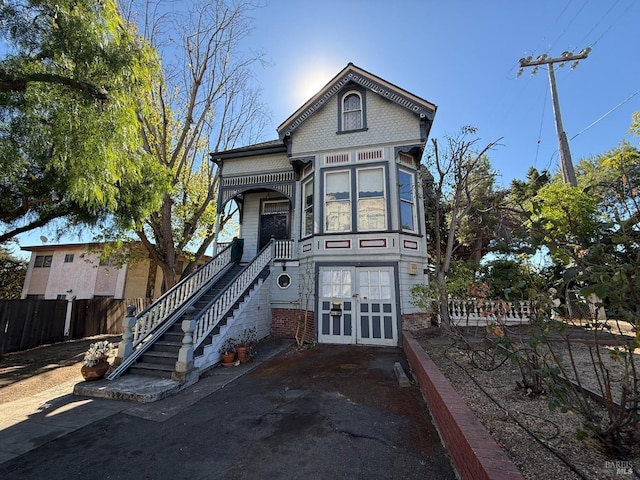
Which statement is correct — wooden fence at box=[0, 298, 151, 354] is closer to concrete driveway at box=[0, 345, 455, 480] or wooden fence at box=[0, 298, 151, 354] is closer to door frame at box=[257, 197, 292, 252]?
door frame at box=[257, 197, 292, 252]

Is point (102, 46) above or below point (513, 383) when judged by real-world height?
above

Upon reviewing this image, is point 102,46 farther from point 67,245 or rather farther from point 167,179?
point 67,245

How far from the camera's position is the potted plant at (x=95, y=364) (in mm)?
6332

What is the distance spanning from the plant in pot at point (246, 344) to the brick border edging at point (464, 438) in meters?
4.95

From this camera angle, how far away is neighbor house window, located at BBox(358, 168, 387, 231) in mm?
10312

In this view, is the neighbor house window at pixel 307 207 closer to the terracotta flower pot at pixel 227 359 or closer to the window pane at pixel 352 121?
the window pane at pixel 352 121

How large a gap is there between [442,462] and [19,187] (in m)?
11.6

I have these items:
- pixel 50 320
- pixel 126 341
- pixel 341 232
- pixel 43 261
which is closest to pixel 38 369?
pixel 126 341

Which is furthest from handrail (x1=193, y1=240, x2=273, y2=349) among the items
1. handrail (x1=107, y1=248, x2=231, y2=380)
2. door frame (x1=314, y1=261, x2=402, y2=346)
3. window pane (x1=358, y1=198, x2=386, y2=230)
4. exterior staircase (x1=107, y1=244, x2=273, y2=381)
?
window pane (x1=358, y1=198, x2=386, y2=230)

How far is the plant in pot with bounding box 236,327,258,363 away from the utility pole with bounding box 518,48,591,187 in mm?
15762

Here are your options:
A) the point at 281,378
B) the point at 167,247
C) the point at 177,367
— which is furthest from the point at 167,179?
the point at 281,378

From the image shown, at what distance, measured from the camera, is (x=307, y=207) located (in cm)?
1156

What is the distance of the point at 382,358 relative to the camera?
7.76m

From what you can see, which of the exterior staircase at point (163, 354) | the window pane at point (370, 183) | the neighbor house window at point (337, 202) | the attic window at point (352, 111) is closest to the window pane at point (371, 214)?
the window pane at point (370, 183)
